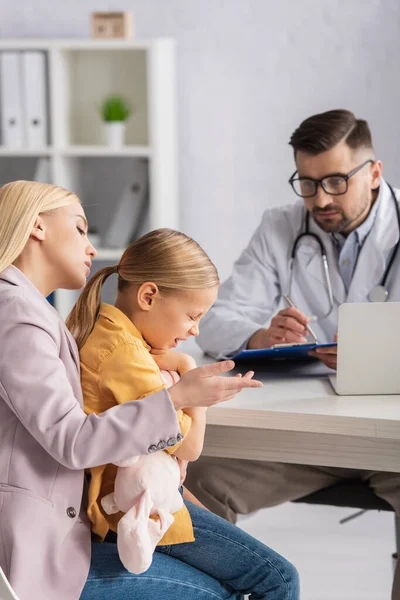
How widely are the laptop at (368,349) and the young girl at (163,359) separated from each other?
278 mm

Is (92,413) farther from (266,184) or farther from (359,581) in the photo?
(266,184)

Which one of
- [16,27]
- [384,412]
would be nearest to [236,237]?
[16,27]

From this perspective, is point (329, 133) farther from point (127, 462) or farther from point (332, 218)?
point (127, 462)

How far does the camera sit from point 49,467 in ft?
3.55

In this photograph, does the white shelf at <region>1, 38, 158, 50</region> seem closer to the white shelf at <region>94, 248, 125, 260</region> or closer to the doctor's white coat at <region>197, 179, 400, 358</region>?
the white shelf at <region>94, 248, 125, 260</region>

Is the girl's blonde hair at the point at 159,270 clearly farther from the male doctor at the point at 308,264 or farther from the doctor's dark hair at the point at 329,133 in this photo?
the doctor's dark hair at the point at 329,133

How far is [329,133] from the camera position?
6.72 ft

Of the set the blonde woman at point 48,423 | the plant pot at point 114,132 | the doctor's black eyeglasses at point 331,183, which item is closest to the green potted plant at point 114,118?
the plant pot at point 114,132

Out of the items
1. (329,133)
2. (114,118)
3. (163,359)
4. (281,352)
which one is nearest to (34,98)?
(114,118)

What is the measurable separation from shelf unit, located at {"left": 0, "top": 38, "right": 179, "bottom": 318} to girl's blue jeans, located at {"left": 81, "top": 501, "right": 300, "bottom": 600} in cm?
197

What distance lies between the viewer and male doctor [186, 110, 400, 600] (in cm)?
180

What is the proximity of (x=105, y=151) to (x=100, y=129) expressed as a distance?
0.84 feet

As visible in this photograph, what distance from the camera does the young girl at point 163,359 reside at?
A: 1.14 metres

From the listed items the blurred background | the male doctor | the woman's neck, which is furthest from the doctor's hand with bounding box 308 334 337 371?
the blurred background
